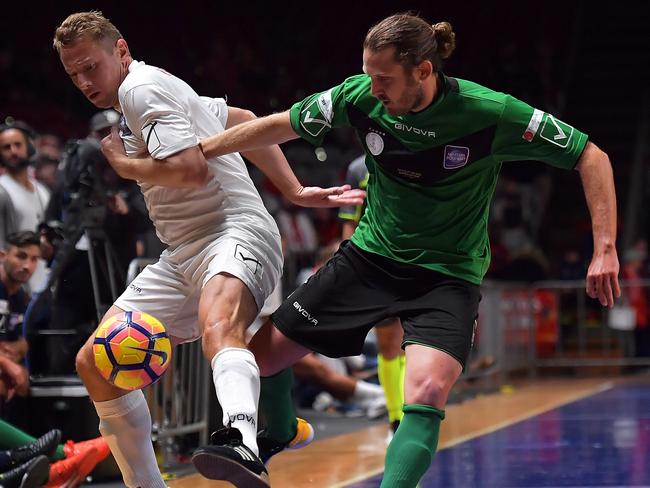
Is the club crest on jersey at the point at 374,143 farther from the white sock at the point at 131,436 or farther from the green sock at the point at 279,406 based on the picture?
the white sock at the point at 131,436

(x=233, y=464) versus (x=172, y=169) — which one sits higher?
(x=172, y=169)

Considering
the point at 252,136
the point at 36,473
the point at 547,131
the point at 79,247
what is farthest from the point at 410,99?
the point at 79,247

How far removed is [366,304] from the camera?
15.7ft

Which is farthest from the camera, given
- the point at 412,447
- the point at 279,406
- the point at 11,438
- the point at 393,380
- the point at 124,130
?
the point at 393,380

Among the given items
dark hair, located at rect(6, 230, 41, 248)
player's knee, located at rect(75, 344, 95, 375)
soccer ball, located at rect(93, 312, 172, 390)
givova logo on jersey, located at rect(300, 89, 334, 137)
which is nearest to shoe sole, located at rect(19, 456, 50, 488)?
player's knee, located at rect(75, 344, 95, 375)

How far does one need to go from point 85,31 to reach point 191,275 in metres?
1.09

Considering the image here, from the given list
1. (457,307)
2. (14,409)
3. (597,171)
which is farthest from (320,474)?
(597,171)

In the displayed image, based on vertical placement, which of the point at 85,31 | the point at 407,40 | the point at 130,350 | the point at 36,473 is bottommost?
the point at 36,473

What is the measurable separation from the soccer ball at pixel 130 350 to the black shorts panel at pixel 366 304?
49 cm

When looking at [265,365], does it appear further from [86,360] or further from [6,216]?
[6,216]

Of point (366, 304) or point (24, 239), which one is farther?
point (24, 239)

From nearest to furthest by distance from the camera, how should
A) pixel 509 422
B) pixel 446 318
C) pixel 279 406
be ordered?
pixel 446 318 → pixel 279 406 → pixel 509 422

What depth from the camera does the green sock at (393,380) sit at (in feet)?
25.5

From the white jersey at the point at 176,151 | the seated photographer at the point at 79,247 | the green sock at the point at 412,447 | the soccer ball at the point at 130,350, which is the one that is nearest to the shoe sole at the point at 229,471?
the green sock at the point at 412,447
